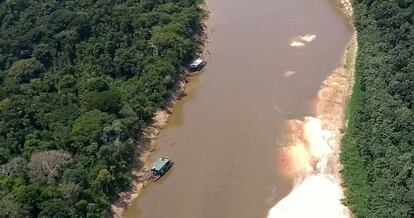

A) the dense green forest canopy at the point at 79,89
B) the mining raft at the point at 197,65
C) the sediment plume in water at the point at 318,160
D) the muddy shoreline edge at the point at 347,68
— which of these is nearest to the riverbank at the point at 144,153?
the dense green forest canopy at the point at 79,89

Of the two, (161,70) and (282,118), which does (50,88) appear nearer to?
(161,70)

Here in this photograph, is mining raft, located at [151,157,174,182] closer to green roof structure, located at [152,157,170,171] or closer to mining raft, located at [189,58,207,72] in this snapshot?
green roof structure, located at [152,157,170,171]

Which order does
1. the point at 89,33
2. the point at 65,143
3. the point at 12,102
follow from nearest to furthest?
the point at 65,143 → the point at 12,102 → the point at 89,33

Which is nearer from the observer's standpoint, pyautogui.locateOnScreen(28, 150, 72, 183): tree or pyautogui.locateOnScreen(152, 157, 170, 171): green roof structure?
pyautogui.locateOnScreen(28, 150, 72, 183): tree

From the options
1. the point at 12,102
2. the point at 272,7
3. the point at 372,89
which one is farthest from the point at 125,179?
the point at 272,7

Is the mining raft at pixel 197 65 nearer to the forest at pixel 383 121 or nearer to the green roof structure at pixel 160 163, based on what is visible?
the green roof structure at pixel 160 163

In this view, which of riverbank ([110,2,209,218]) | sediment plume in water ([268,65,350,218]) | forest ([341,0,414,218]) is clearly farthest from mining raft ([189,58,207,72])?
forest ([341,0,414,218])
